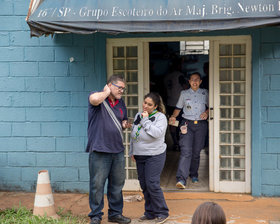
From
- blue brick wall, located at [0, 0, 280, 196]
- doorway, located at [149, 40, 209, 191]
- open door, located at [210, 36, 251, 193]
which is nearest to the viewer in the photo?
open door, located at [210, 36, 251, 193]

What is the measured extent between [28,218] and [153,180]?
5.31 feet

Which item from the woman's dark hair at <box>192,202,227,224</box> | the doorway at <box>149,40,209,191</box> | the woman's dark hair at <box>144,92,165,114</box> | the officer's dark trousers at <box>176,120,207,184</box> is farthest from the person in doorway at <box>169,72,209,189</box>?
the woman's dark hair at <box>192,202,227,224</box>

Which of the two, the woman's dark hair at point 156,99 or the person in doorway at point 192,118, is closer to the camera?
the woman's dark hair at point 156,99

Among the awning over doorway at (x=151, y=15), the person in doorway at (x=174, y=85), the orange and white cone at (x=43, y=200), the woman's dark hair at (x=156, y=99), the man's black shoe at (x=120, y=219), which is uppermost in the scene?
the awning over doorway at (x=151, y=15)

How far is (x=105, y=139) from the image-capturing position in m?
4.89

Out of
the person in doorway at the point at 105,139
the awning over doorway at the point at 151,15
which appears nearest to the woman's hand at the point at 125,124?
the person in doorway at the point at 105,139

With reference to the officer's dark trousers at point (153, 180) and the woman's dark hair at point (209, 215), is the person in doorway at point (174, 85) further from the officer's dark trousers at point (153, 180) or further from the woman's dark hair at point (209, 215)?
the woman's dark hair at point (209, 215)

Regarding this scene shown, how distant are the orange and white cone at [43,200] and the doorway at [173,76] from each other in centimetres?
215

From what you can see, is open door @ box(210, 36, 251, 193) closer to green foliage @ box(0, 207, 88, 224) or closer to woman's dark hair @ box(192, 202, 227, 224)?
green foliage @ box(0, 207, 88, 224)

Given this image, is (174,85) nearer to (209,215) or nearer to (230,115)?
(230,115)

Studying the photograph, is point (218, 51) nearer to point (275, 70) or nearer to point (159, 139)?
point (275, 70)

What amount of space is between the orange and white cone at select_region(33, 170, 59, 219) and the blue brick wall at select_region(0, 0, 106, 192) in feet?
3.75

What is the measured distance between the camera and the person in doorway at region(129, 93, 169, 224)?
503 centimetres

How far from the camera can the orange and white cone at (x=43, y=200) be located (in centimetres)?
527
